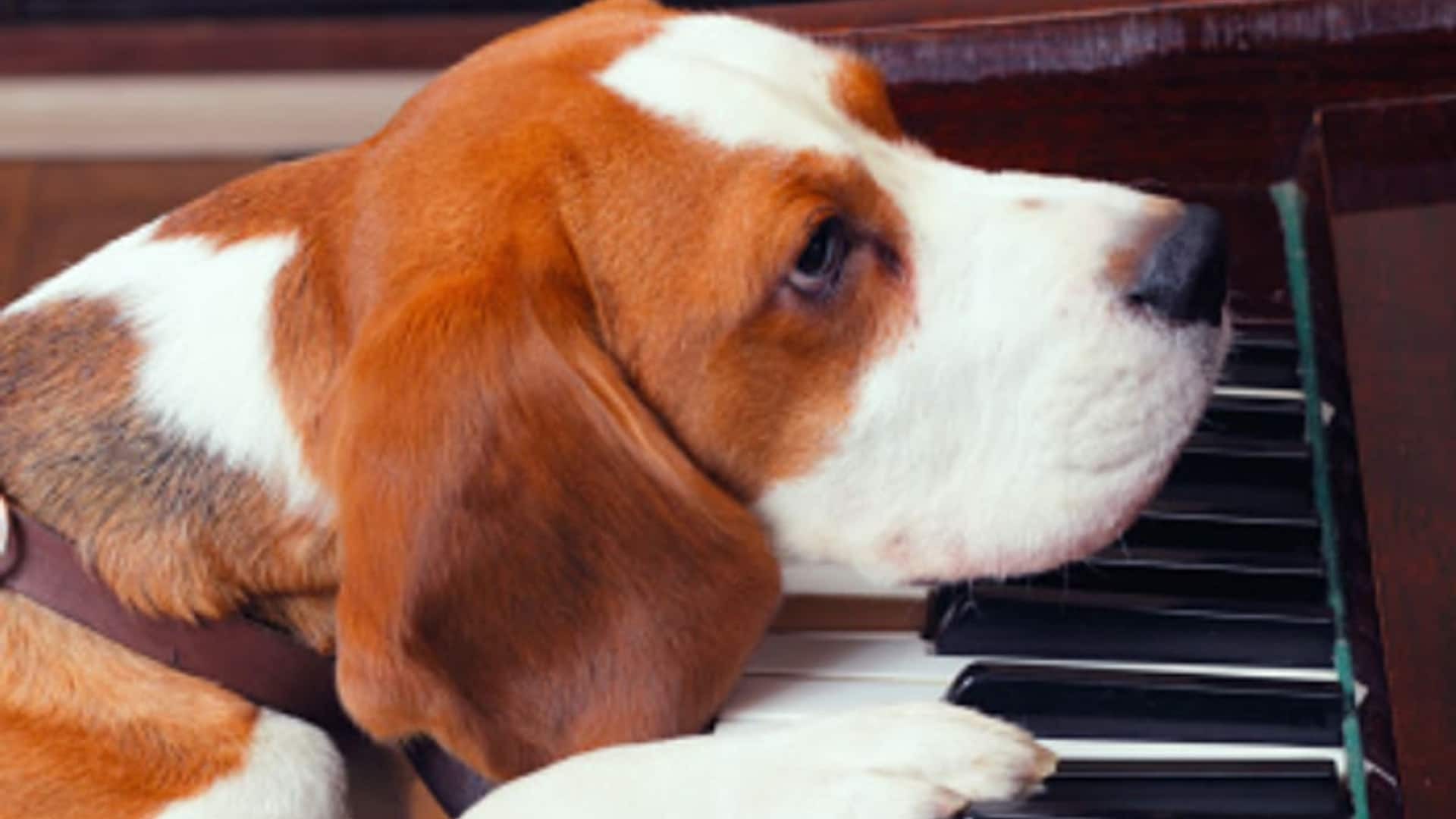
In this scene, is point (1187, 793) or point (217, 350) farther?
point (217, 350)

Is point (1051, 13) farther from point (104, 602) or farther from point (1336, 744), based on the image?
point (104, 602)

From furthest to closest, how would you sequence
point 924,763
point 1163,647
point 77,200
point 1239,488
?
1. point 77,200
2. point 1239,488
3. point 1163,647
4. point 924,763

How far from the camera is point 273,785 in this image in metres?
1.54

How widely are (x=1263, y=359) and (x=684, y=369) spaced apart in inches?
20.3

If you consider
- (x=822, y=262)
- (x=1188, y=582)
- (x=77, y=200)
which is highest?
(x=822, y=262)

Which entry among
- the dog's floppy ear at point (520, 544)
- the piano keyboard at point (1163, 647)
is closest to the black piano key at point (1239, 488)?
the piano keyboard at point (1163, 647)

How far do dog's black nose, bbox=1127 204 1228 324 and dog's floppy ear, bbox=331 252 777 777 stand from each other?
0.36 m

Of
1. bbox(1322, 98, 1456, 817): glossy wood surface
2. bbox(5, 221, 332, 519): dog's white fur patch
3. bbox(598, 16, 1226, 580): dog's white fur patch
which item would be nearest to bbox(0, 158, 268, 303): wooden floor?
bbox(5, 221, 332, 519): dog's white fur patch

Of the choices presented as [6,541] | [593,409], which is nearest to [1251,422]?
[593,409]

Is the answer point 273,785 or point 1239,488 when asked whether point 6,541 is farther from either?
point 1239,488

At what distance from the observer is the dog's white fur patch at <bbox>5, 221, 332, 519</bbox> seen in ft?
4.99

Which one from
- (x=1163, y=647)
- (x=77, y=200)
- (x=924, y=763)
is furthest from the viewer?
(x=77, y=200)

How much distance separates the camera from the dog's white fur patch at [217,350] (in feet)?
4.99

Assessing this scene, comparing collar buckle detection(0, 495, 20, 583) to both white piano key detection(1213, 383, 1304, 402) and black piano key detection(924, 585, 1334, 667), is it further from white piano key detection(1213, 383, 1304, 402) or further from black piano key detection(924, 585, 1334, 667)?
white piano key detection(1213, 383, 1304, 402)
